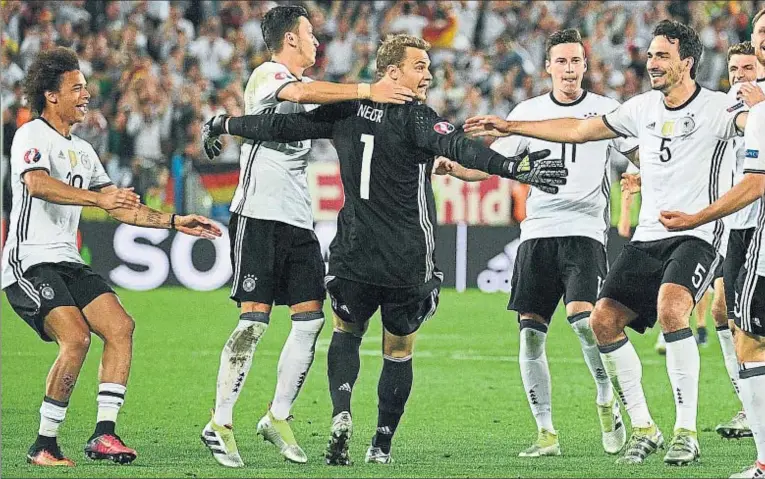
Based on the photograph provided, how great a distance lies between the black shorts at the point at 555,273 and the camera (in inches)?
312

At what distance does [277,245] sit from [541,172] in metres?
1.88

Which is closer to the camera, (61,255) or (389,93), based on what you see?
(389,93)

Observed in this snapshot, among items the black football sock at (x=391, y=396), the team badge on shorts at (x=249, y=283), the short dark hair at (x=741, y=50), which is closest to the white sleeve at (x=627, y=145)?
the short dark hair at (x=741, y=50)

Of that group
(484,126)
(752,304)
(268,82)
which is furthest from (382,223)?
(752,304)

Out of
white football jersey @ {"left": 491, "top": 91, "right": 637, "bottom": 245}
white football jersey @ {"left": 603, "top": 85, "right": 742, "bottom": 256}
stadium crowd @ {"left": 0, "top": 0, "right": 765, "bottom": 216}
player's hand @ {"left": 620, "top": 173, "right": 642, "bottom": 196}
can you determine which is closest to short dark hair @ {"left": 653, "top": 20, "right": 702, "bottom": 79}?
white football jersey @ {"left": 603, "top": 85, "right": 742, "bottom": 256}

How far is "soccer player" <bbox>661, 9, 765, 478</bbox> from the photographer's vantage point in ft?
20.6

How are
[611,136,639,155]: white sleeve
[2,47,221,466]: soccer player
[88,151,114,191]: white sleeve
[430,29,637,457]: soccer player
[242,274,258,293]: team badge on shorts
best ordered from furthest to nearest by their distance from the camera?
[611,136,639,155]: white sleeve, [430,29,637,457]: soccer player, [88,151,114,191]: white sleeve, [242,274,258,293]: team badge on shorts, [2,47,221,466]: soccer player

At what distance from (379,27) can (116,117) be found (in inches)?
197

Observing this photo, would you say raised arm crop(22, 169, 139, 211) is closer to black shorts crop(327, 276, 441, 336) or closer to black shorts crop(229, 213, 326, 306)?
black shorts crop(229, 213, 326, 306)

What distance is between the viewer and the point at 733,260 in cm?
811

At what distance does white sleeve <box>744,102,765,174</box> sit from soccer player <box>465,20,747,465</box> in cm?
73

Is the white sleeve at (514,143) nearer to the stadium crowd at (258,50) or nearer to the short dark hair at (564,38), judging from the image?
the short dark hair at (564,38)

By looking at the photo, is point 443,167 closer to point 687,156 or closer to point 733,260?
point 687,156

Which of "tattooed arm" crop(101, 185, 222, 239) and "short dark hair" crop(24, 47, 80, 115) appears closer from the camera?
"tattooed arm" crop(101, 185, 222, 239)
